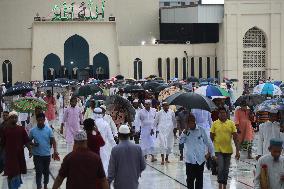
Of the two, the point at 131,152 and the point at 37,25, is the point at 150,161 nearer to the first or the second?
the point at 131,152

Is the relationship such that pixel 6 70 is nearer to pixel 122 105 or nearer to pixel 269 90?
pixel 269 90

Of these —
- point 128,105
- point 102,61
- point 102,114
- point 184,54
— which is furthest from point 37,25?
point 102,114

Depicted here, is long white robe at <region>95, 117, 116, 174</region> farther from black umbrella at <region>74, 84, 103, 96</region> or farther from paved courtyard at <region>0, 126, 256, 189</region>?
black umbrella at <region>74, 84, 103, 96</region>

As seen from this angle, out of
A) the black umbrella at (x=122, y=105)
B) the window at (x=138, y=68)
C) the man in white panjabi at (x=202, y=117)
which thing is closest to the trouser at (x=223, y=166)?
the man in white panjabi at (x=202, y=117)

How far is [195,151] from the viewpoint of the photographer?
11.4 metres

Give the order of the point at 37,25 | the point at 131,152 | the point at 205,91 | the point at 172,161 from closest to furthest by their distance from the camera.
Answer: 1. the point at 131,152
2. the point at 205,91
3. the point at 172,161
4. the point at 37,25

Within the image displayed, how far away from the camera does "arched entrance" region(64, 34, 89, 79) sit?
5203cm

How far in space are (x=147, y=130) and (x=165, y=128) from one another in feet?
1.60

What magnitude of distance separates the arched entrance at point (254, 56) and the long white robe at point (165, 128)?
108 feet

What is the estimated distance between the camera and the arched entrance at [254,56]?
49.6 metres

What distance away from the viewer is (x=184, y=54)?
170 ft

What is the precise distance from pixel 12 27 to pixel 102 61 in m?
9.09

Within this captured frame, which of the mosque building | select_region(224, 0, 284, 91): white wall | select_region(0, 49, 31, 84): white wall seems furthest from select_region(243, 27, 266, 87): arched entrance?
select_region(0, 49, 31, 84): white wall

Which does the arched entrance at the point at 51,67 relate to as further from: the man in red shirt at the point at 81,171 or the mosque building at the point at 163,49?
the man in red shirt at the point at 81,171
